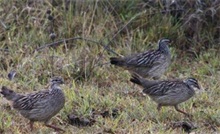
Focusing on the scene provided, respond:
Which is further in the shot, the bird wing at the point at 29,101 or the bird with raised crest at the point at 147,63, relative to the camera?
the bird with raised crest at the point at 147,63

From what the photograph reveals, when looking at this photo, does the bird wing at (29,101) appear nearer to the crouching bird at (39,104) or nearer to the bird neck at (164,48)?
Answer: the crouching bird at (39,104)

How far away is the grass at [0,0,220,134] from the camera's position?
8.75 m

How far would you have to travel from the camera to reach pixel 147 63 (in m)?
10.6

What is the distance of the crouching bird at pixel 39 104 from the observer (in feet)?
27.6

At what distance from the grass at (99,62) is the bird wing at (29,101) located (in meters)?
0.21

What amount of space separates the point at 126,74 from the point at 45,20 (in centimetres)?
188

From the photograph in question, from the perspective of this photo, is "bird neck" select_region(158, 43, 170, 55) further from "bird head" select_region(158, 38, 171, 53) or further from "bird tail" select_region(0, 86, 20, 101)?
"bird tail" select_region(0, 86, 20, 101)

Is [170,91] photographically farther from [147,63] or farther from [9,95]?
[9,95]

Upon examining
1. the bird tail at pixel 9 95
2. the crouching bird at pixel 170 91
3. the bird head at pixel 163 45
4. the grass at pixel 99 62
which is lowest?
the grass at pixel 99 62

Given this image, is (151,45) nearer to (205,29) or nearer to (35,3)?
(205,29)

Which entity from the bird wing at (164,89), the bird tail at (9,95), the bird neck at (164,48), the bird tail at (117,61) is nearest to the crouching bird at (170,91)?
the bird wing at (164,89)

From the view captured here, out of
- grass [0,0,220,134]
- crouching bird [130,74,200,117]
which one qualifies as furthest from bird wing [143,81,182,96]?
grass [0,0,220,134]

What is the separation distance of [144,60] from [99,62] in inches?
26.2

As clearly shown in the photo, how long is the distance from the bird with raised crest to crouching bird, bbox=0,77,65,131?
6.88 feet
